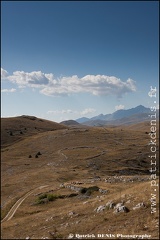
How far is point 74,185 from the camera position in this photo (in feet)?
200

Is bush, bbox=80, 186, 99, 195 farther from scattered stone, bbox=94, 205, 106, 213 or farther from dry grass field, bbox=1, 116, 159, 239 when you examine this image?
scattered stone, bbox=94, 205, 106, 213

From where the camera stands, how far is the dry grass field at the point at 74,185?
94.5 feet

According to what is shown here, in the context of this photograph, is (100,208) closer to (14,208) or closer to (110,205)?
(110,205)

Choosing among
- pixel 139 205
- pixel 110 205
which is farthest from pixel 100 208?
pixel 139 205

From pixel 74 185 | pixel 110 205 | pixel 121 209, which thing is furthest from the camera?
pixel 74 185

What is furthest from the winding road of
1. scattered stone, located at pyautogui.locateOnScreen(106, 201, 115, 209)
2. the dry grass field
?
scattered stone, located at pyautogui.locateOnScreen(106, 201, 115, 209)

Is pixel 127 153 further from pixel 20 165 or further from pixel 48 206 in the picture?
pixel 48 206

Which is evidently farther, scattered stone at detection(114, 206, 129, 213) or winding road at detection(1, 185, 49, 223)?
winding road at detection(1, 185, 49, 223)

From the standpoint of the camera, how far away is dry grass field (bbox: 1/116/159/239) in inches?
1133

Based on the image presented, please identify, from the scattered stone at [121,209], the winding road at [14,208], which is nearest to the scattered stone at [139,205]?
the scattered stone at [121,209]

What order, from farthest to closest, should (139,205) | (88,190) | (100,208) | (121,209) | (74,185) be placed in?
(74,185) → (88,190) → (100,208) → (121,209) → (139,205)

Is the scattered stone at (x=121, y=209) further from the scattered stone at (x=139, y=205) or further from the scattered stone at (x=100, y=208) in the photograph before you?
the scattered stone at (x=100, y=208)

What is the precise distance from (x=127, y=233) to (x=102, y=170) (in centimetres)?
6596

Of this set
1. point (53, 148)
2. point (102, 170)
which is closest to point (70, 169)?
point (102, 170)
